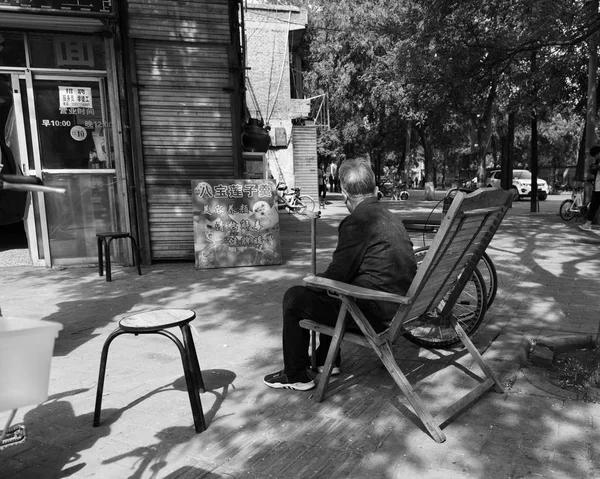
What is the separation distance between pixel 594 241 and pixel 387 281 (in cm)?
747

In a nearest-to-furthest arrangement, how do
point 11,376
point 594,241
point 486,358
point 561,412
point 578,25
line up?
1. point 11,376
2. point 561,412
3. point 486,358
4. point 578,25
5. point 594,241

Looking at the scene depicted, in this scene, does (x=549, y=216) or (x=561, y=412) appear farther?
(x=549, y=216)

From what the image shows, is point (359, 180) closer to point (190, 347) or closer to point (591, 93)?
point (190, 347)

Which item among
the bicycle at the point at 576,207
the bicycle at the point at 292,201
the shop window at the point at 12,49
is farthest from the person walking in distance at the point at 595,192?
the shop window at the point at 12,49

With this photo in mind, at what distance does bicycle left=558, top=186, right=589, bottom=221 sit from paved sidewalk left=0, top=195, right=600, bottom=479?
25.0ft

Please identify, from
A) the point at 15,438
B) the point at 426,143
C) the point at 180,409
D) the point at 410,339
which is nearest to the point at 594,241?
the point at 410,339

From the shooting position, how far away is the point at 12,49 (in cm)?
678

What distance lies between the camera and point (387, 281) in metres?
2.89

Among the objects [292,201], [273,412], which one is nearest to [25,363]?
[273,412]

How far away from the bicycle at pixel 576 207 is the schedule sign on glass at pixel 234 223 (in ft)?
28.3

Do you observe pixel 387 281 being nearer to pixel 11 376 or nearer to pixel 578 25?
pixel 11 376

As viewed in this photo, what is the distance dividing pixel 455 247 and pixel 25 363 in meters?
2.13

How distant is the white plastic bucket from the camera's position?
4.69 feet

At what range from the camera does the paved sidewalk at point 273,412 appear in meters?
2.43
